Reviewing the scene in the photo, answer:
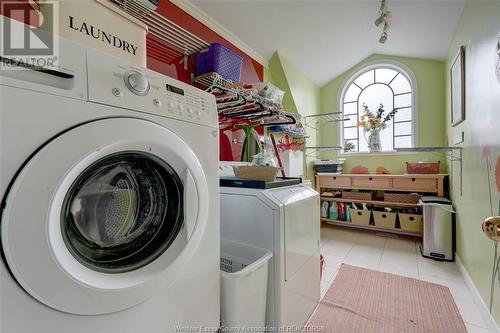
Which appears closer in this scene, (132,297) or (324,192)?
(132,297)

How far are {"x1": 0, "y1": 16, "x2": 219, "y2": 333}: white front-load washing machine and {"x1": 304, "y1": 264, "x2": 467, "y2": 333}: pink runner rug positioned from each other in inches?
41.1

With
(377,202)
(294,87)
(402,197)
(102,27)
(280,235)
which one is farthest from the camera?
(377,202)

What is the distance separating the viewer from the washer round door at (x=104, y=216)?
0.41 m

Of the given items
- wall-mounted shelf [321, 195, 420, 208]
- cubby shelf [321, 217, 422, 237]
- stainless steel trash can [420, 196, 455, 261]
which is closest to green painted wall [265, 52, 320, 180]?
wall-mounted shelf [321, 195, 420, 208]

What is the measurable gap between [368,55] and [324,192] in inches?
83.5

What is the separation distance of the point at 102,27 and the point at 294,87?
2286 millimetres

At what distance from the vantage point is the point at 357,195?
3.10 m

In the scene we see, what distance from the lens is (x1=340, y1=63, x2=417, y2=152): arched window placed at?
10.4 ft

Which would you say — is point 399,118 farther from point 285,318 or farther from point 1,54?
point 1,54

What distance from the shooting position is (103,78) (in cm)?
53

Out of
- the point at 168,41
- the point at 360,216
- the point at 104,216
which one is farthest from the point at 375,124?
the point at 104,216

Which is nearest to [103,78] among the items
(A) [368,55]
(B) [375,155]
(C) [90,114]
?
(C) [90,114]

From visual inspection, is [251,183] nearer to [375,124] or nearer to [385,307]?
[385,307]

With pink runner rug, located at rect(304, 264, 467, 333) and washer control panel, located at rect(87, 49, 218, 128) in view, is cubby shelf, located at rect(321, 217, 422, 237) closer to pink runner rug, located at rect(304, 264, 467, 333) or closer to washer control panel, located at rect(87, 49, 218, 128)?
pink runner rug, located at rect(304, 264, 467, 333)
